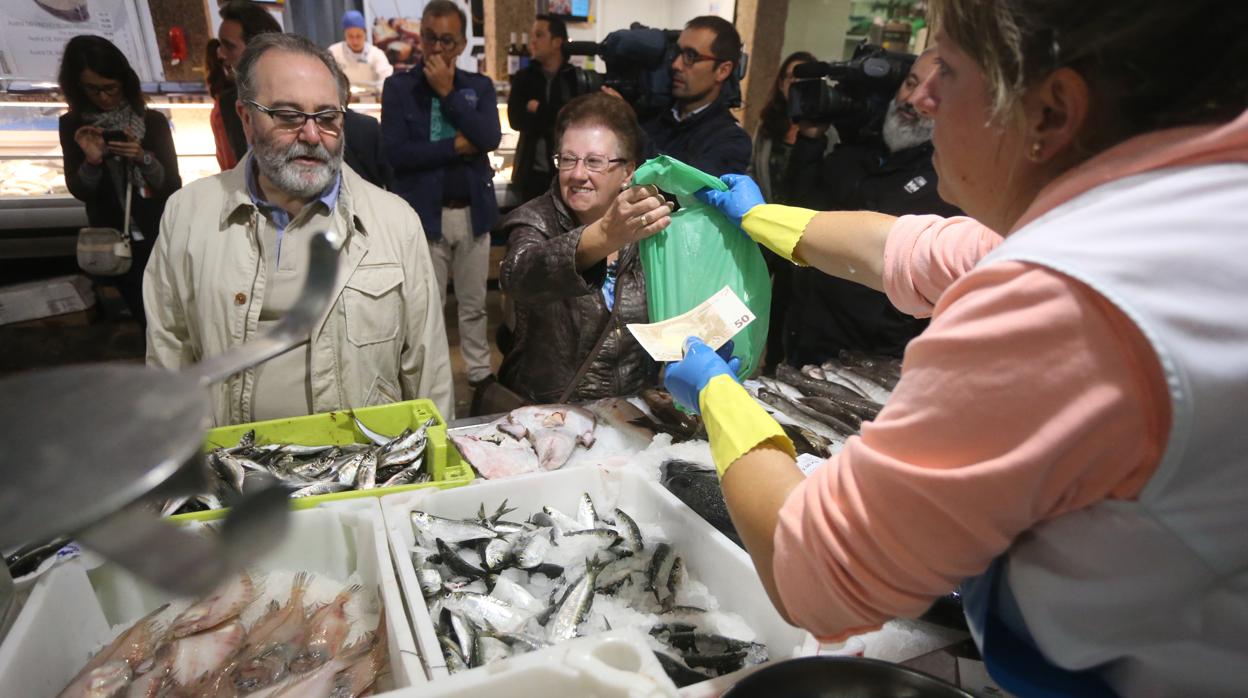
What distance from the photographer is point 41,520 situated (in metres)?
0.51

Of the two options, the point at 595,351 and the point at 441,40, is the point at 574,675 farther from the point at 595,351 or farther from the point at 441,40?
the point at 441,40

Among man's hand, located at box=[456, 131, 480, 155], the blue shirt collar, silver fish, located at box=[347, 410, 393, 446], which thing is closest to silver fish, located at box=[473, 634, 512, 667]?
silver fish, located at box=[347, 410, 393, 446]

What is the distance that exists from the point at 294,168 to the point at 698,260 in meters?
1.44

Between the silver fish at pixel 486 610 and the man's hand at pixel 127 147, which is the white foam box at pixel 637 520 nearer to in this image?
the silver fish at pixel 486 610

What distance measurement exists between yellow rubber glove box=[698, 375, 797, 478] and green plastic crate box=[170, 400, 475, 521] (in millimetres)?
872

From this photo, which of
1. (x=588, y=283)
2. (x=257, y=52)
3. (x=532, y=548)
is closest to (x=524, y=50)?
(x=257, y=52)

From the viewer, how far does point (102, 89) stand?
369 cm

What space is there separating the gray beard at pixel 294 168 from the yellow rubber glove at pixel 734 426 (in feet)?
5.74

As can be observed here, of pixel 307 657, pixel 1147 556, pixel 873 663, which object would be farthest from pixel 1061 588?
pixel 307 657

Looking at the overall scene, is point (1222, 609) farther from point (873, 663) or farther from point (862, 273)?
point (862, 273)

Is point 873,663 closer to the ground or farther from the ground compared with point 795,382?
farther from the ground

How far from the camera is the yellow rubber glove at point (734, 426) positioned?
Result: 43.7 inches

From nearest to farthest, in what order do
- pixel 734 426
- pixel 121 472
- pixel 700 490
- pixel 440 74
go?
pixel 121 472 < pixel 734 426 < pixel 700 490 < pixel 440 74

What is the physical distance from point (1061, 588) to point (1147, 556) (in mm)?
95
